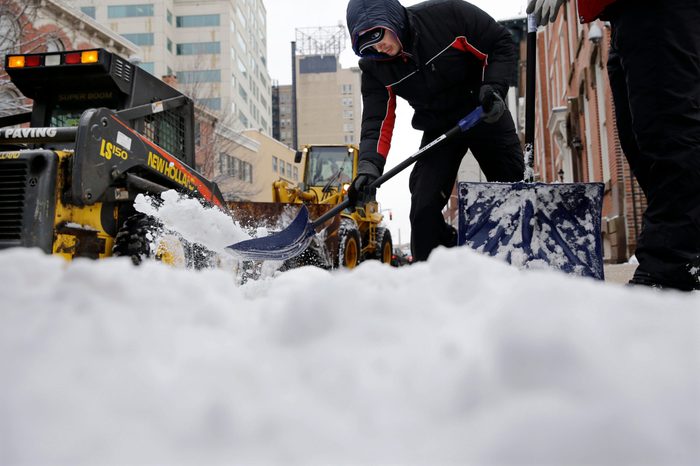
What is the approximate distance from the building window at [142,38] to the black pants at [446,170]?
52.5 m

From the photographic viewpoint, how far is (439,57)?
348 cm

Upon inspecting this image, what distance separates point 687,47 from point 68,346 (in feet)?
7.74

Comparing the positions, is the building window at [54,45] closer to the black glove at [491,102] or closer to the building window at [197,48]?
the black glove at [491,102]

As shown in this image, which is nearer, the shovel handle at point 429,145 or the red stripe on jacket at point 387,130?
the shovel handle at point 429,145

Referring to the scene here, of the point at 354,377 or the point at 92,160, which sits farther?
the point at 92,160

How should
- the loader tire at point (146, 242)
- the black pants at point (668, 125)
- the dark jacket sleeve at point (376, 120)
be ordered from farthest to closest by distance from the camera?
1. the loader tire at point (146, 242)
2. the dark jacket sleeve at point (376, 120)
3. the black pants at point (668, 125)

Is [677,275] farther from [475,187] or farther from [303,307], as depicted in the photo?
[303,307]

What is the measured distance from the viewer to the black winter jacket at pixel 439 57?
3.39m

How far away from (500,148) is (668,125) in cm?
149

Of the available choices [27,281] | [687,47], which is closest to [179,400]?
[27,281]

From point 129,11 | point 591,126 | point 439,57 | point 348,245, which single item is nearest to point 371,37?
point 439,57

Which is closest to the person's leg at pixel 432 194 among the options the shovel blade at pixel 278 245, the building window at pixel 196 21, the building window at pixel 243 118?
the shovel blade at pixel 278 245

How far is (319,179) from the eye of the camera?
1145cm

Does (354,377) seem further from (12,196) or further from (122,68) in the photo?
(122,68)
